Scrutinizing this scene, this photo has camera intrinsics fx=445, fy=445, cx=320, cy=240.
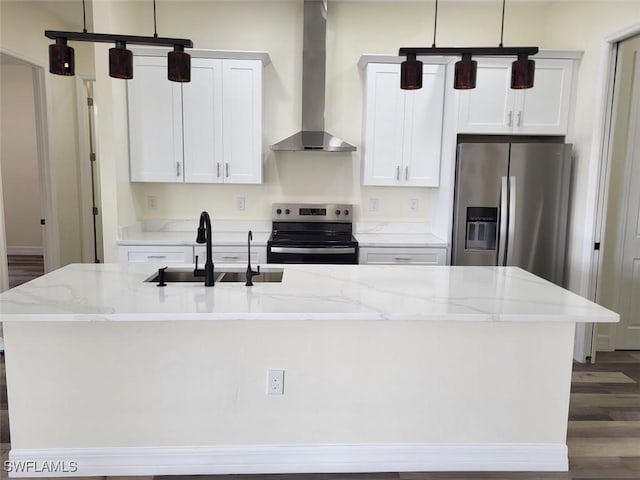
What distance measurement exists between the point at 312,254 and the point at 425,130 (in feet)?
4.66

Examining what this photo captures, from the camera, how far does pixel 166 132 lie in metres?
3.69

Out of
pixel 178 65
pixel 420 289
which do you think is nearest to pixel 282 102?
pixel 178 65

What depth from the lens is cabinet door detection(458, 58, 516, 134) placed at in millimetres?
3443

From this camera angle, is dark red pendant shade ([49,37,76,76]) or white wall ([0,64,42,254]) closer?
dark red pendant shade ([49,37,76,76])

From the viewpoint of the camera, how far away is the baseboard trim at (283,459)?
204cm

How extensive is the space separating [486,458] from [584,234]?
6.67 ft

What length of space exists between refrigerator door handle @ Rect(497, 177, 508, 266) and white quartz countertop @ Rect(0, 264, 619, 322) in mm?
1075

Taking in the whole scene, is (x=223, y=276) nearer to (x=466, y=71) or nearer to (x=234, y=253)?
(x=234, y=253)

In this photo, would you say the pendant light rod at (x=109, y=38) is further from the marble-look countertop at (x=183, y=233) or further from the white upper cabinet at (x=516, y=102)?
the white upper cabinet at (x=516, y=102)

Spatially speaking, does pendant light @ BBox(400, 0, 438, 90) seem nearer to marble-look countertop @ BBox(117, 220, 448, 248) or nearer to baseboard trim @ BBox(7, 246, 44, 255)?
marble-look countertop @ BBox(117, 220, 448, 248)

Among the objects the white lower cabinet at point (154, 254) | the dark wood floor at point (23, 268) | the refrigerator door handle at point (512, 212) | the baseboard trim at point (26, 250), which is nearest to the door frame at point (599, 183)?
the refrigerator door handle at point (512, 212)

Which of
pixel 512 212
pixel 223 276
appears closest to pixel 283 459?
pixel 223 276

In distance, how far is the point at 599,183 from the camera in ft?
10.7

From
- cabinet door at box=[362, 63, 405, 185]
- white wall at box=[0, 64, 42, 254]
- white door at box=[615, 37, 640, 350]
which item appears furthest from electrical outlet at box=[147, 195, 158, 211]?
white wall at box=[0, 64, 42, 254]
